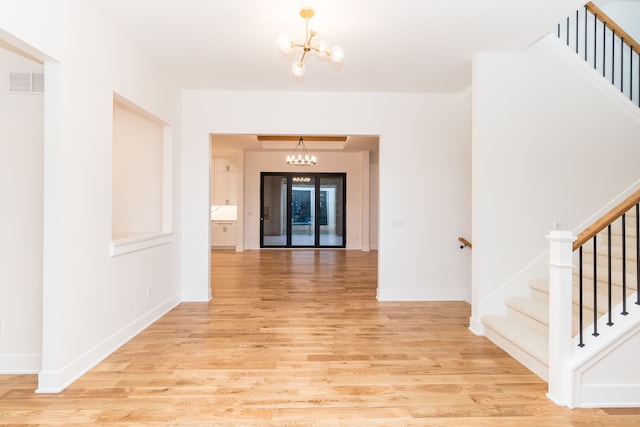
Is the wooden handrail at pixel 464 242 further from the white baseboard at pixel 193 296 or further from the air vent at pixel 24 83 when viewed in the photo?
the air vent at pixel 24 83

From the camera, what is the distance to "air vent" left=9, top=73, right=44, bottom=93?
266 centimetres

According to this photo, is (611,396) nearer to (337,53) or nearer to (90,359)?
(337,53)

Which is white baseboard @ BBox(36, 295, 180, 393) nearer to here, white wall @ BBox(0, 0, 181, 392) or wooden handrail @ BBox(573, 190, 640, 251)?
white wall @ BBox(0, 0, 181, 392)

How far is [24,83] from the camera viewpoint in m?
2.66

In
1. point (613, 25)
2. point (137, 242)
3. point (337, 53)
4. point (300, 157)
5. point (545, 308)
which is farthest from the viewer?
point (300, 157)

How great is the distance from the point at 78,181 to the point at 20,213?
0.52 metres

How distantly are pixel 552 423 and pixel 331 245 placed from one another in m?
8.78

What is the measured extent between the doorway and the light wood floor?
248 inches

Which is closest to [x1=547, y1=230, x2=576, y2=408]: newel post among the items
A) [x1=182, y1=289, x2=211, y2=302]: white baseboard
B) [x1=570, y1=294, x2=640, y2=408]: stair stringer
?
[x1=570, y1=294, x2=640, y2=408]: stair stringer

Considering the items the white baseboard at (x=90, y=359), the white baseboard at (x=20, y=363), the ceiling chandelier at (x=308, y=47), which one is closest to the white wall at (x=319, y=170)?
the white baseboard at (x=90, y=359)

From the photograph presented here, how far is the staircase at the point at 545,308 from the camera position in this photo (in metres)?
2.67

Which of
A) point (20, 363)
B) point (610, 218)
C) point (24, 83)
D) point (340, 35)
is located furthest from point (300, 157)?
→ point (610, 218)

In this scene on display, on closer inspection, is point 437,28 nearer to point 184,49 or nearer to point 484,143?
point 484,143

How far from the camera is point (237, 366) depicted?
2.84 metres
